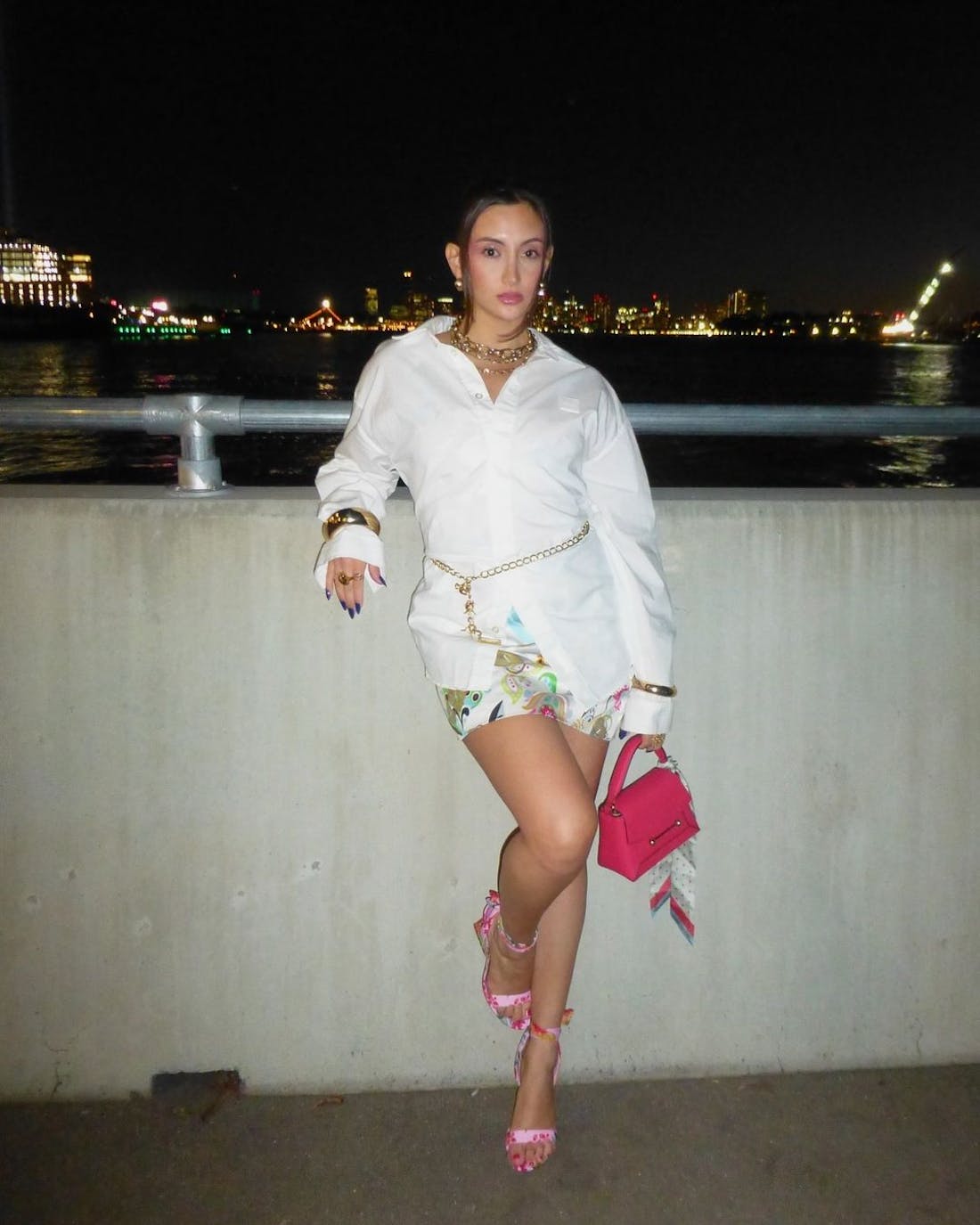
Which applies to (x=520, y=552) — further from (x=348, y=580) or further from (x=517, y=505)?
(x=348, y=580)

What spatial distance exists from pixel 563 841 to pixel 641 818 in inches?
14.9

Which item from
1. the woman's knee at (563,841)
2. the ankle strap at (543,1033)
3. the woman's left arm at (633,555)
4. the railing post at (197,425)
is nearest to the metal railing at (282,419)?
the railing post at (197,425)

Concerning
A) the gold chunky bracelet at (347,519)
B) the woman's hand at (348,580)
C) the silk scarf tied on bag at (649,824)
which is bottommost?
the silk scarf tied on bag at (649,824)

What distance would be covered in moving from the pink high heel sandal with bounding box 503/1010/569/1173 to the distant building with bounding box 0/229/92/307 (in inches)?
7567

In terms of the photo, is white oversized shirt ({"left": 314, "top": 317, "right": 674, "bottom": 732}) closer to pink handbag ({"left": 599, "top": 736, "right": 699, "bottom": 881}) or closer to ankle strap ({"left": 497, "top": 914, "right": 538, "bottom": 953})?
pink handbag ({"left": 599, "top": 736, "right": 699, "bottom": 881})

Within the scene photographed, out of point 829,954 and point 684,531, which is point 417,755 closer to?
point 684,531

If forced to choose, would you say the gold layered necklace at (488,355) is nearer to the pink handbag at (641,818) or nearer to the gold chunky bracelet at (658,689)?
the gold chunky bracelet at (658,689)

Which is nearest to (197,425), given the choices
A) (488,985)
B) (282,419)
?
(282,419)

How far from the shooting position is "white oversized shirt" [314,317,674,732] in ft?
8.57

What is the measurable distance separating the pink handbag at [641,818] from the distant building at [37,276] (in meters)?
192

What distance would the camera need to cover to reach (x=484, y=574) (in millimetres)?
2613

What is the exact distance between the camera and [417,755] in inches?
120

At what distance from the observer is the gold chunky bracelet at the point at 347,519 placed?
8.87 feet

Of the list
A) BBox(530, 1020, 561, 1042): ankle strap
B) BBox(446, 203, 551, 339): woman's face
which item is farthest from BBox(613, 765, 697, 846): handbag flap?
BBox(446, 203, 551, 339): woman's face
